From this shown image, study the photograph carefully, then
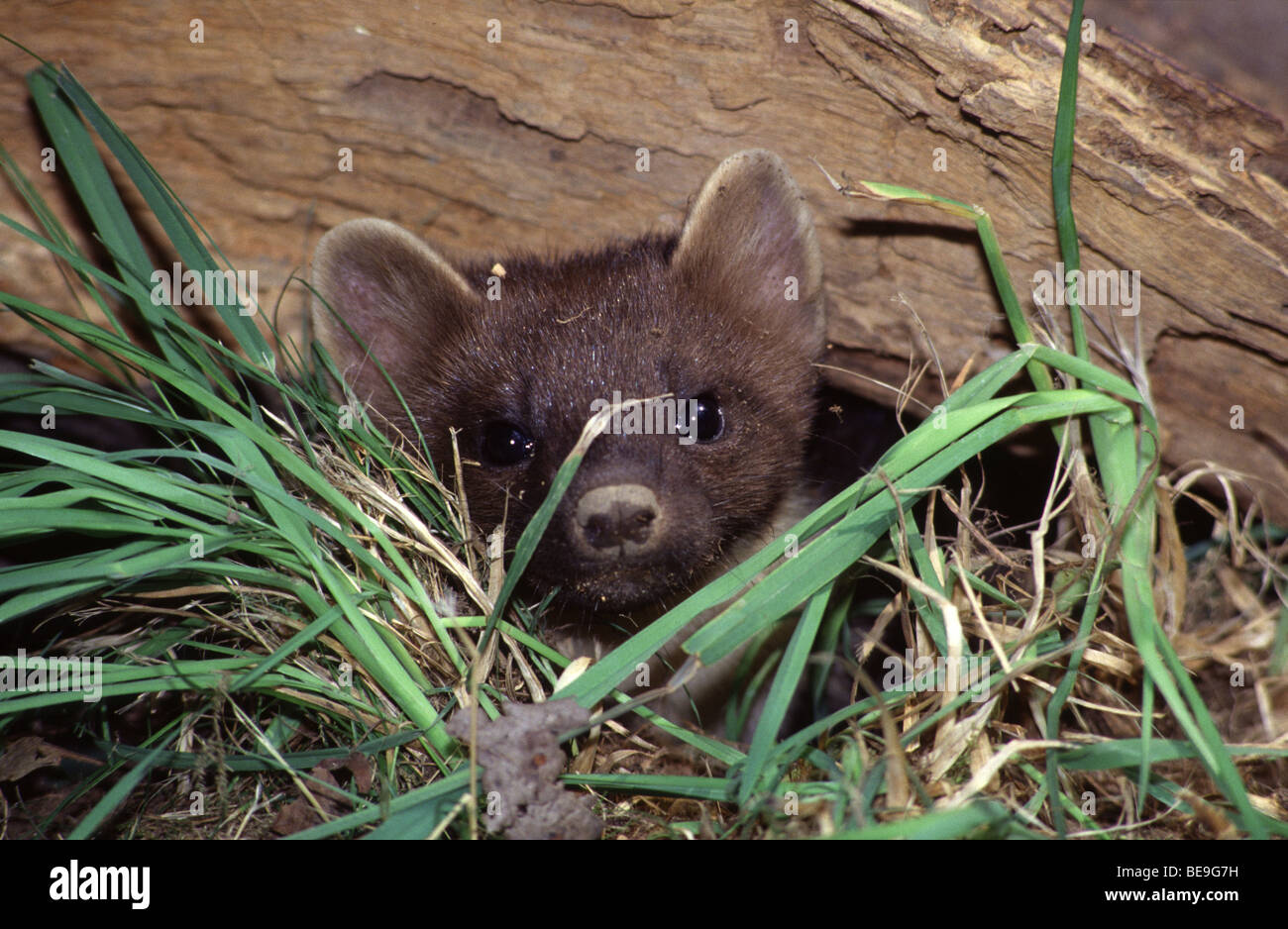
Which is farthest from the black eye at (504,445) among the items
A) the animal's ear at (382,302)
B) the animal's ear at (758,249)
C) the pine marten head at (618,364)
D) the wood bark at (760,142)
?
the wood bark at (760,142)

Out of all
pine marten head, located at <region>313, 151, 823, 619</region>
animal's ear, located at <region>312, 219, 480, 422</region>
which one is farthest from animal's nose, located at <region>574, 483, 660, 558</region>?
animal's ear, located at <region>312, 219, 480, 422</region>

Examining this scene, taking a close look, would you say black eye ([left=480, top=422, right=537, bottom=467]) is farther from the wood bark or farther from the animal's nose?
the wood bark

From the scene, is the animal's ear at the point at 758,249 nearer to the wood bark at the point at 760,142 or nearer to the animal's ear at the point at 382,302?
the wood bark at the point at 760,142

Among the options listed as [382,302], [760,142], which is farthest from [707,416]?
[382,302]

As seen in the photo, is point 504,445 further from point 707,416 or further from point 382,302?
point 382,302

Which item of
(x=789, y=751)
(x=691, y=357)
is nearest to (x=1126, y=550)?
(x=789, y=751)

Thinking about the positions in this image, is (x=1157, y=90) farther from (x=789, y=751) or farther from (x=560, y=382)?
(x=789, y=751)
